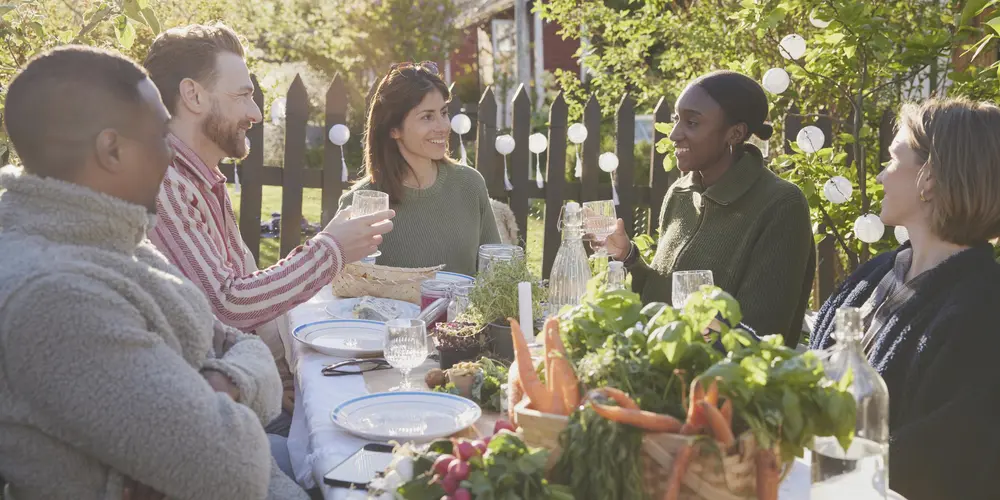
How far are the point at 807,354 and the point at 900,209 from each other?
1423 millimetres

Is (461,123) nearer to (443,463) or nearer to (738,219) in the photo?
(738,219)

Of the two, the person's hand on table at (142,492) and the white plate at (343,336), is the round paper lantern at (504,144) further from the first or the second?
the person's hand on table at (142,492)

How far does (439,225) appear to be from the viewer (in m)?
4.47

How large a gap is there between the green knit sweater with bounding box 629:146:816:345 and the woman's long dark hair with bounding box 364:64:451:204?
1.34 metres

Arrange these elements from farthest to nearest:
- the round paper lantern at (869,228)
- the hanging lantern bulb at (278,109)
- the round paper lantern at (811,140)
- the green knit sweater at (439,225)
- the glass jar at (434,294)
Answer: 1. the hanging lantern bulb at (278,109)
2. the round paper lantern at (811,140)
3. the green knit sweater at (439,225)
4. the round paper lantern at (869,228)
5. the glass jar at (434,294)

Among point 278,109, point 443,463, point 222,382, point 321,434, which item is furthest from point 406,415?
point 278,109

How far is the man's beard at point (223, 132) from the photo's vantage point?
3.32m

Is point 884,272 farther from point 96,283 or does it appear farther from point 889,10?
point 889,10

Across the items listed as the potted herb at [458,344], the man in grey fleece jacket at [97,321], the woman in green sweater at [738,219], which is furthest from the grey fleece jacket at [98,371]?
the woman in green sweater at [738,219]

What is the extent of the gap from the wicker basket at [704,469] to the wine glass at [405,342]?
1060 mm

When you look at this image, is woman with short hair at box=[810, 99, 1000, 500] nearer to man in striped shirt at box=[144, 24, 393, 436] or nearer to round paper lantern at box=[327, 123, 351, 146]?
man in striped shirt at box=[144, 24, 393, 436]

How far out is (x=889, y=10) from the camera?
5824mm

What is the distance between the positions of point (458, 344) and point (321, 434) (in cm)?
53

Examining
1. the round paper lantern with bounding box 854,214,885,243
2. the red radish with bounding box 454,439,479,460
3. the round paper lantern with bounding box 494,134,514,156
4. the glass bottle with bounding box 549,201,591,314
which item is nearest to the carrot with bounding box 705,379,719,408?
the red radish with bounding box 454,439,479,460
